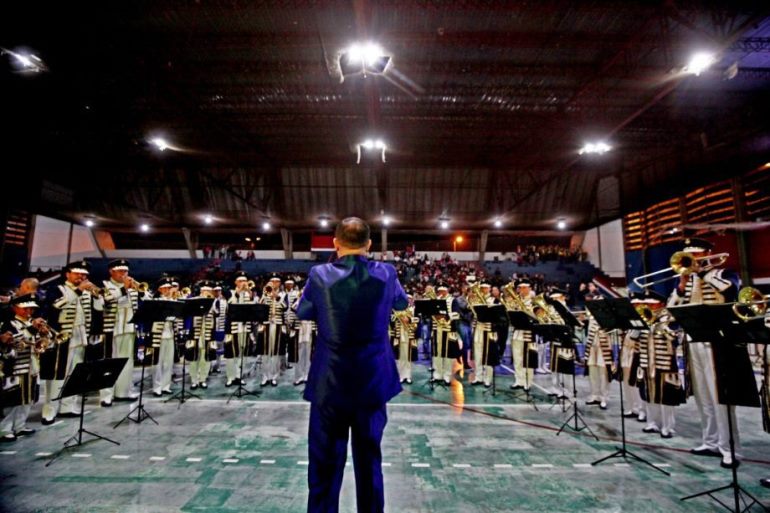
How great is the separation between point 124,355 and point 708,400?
9.27 meters

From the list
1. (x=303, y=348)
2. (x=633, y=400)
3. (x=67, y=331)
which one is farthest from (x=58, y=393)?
(x=633, y=400)

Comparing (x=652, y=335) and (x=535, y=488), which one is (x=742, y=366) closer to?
(x=652, y=335)

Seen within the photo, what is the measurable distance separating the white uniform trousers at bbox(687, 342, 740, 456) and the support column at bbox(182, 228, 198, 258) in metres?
28.1

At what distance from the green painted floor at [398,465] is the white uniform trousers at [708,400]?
30cm

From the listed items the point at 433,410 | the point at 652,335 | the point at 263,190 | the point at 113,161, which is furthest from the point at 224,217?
the point at 652,335

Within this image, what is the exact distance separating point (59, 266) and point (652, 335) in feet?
105

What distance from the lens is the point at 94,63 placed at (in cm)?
1053

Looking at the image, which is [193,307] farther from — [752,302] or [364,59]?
[752,302]

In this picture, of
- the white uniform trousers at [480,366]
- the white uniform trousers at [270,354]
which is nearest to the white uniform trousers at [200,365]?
the white uniform trousers at [270,354]

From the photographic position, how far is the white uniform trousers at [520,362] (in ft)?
24.2

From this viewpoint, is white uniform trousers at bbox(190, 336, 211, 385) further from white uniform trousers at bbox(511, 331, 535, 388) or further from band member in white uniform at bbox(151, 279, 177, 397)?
white uniform trousers at bbox(511, 331, 535, 388)

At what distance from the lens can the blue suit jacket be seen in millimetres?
2002

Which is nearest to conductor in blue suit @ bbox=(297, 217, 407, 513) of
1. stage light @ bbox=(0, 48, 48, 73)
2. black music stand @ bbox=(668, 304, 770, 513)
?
black music stand @ bbox=(668, 304, 770, 513)

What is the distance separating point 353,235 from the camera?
2.15m
